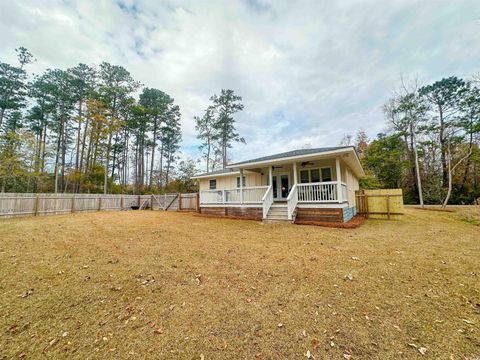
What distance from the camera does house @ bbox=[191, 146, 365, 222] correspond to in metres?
9.31

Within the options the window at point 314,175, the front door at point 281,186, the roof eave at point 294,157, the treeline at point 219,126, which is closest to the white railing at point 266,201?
the roof eave at point 294,157

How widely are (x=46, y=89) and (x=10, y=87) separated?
2976mm

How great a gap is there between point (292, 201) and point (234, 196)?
167 inches

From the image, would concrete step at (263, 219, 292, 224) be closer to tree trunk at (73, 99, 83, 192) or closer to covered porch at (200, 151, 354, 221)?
covered porch at (200, 151, 354, 221)

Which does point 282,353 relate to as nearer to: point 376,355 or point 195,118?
point 376,355

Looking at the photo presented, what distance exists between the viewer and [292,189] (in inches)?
382

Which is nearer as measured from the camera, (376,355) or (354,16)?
(376,355)

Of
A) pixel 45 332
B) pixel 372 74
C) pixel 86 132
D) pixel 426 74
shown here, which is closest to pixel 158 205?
pixel 86 132

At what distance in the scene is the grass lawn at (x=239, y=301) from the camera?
2180 mm

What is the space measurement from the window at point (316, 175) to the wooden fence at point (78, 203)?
9.36 metres

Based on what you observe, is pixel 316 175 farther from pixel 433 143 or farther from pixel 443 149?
pixel 433 143

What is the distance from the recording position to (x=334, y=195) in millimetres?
9352

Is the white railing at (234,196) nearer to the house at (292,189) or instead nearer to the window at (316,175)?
the house at (292,189)

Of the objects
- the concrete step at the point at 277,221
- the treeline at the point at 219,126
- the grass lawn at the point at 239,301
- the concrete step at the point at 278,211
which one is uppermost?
the treeline at the point at 219,126
